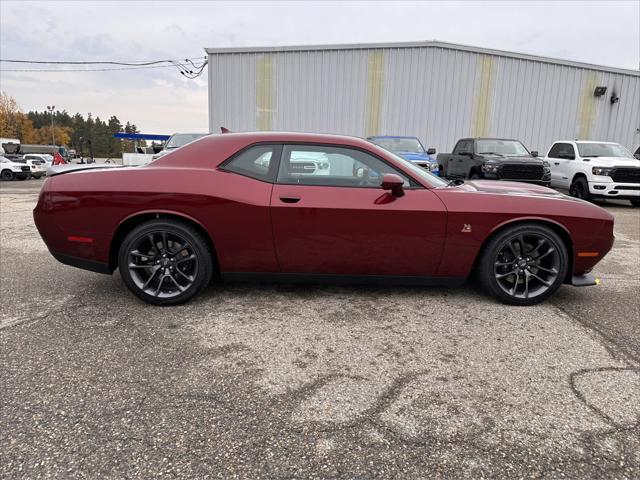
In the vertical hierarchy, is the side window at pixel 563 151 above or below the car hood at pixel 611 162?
above

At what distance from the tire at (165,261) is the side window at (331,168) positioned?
34.5 inches

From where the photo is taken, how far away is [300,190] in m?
3.42

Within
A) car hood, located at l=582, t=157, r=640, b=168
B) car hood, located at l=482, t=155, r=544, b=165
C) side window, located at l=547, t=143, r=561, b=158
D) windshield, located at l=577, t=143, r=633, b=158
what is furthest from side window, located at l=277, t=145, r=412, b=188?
side window, located at l=547, t=143, r=561, b=158

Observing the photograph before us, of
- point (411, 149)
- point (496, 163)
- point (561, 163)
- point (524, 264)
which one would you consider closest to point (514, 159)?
point (496, 163)

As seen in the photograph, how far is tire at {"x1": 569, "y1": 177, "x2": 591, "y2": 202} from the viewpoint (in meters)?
10.9

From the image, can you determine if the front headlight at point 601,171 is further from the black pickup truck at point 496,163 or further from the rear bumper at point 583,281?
the rear bumper at point 583,281

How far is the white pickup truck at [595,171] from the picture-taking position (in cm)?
1048

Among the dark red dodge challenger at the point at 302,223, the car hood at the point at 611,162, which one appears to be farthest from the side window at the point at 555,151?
the dark red dodge challenger at the point at 302,223

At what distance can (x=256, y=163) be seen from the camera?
3498mm

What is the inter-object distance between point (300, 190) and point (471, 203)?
136 cm

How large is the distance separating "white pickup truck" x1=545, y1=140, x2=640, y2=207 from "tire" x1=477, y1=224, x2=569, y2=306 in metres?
8.61

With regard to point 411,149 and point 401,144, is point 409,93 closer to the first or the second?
point 401,144

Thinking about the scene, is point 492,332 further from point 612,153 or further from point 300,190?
point 612,153

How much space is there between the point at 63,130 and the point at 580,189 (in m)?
131
